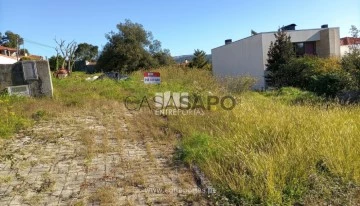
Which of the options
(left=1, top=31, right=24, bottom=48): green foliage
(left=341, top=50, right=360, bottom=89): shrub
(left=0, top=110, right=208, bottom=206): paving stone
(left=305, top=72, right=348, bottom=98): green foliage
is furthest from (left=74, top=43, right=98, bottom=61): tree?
(left=0, top=110, right=208, bottom=206): paving stone

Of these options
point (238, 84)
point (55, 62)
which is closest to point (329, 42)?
point (238, 84)

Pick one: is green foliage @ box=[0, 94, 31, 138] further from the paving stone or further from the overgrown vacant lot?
the paving stone

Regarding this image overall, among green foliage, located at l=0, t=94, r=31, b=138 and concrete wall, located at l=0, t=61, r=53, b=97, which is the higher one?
concrete wall, located at l=0, t=61, r=53, b=97

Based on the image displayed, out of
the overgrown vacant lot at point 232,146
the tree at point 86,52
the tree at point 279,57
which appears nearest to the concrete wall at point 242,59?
the tree at point 279,57

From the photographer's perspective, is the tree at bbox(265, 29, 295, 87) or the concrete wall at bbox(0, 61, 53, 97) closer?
the concrete wall at bbox(0, 61, 53, 97)

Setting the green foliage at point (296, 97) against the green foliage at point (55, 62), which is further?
the green foliage at point (55, 62)

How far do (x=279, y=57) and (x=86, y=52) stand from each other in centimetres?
4078

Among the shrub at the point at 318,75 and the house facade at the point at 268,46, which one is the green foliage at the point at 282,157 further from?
the house facade at the point at 268,46

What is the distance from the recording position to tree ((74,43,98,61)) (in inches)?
2077

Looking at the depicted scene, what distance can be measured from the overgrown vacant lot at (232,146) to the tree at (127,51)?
764 inches

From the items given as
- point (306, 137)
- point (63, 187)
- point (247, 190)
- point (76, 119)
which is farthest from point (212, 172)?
point (76, 119)

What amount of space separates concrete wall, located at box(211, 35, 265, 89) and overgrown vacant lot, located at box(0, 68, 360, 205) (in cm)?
1552

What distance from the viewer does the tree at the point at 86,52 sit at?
173ft

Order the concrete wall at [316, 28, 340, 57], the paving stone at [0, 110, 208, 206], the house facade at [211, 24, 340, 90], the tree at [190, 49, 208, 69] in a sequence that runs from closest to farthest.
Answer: the paving stone at [0, 110, 208, 206] < the house facade at [211, 24, 340, 90] < the concrete wall at [316, 28, 340, 57] < the tree at [190, 49, 208, 69]
